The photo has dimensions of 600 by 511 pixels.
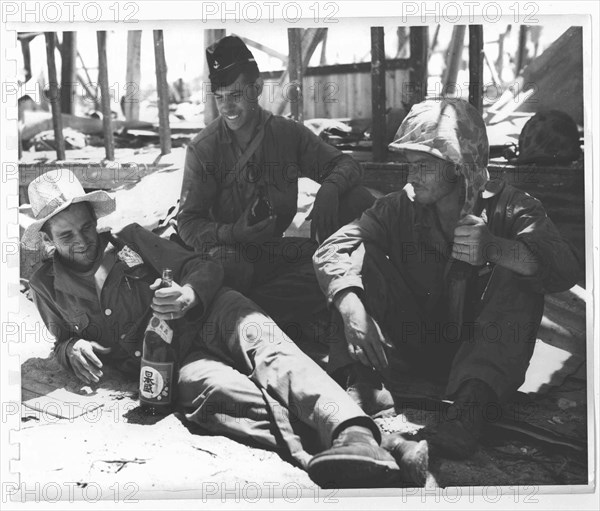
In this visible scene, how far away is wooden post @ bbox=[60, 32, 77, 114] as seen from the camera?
567cm

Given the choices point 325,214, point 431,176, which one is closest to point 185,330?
point 325,214

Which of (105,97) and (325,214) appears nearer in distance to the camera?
(325,214)

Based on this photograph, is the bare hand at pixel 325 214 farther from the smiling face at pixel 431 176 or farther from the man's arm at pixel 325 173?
the smiling face at pixel 431 176

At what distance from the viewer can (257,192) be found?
5.32 metres

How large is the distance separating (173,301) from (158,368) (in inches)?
14.0

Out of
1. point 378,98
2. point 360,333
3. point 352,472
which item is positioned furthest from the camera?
point 378,98

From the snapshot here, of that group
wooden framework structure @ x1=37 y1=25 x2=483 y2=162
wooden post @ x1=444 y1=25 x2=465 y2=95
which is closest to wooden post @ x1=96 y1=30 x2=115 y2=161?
wooden framework structure @ x1=37 y1=25 x2=483 y2=162

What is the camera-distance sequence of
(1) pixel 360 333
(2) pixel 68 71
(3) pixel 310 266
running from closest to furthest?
(1) pixel 360 333 < (3) pixel 310 266 < (2) pixel 68 71

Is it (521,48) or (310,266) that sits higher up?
(521,48)

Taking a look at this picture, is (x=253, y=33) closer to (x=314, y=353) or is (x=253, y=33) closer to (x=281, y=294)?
(x=281, y=294)

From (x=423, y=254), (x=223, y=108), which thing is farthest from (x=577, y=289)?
(x=223, y=108)

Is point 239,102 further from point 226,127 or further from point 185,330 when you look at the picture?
point 185,330

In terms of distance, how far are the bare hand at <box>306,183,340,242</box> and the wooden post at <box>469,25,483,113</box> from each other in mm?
934

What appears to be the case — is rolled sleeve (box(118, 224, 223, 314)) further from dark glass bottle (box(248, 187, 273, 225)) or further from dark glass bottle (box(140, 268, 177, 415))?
dark glass bottle (box(248, 187, 273, 225))
